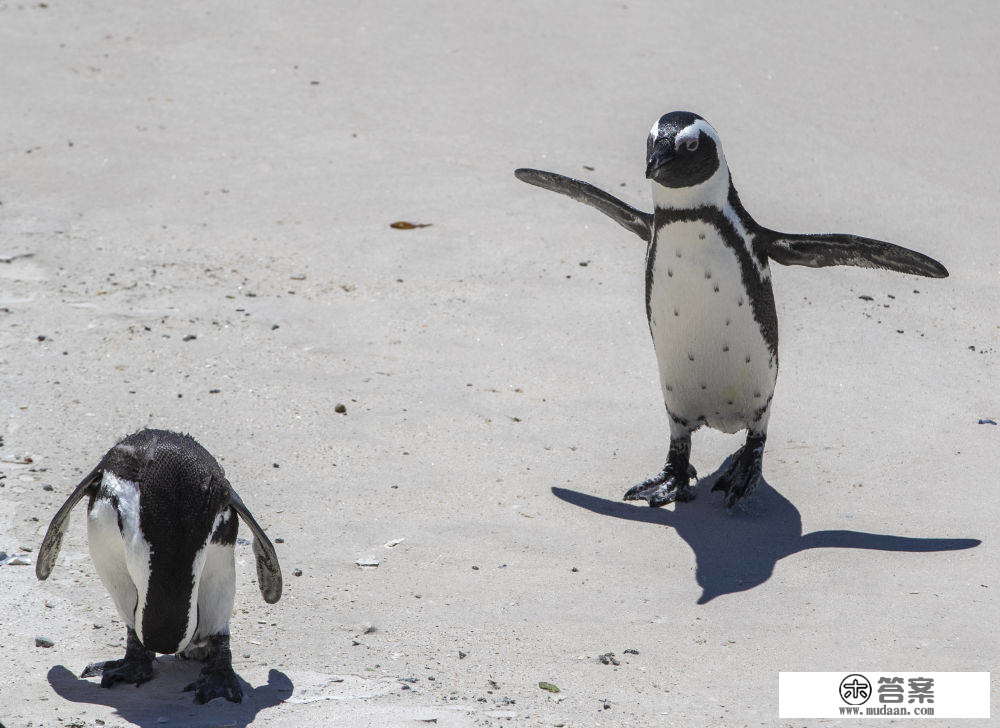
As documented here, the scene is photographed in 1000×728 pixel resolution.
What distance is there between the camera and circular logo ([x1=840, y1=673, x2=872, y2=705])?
3150 mm

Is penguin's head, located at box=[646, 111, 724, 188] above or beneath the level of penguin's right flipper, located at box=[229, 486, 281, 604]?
above

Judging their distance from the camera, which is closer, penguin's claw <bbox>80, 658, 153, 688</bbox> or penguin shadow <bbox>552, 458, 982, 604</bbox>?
penguin's claw <bbox>80, 658, 153, 688</bbox>

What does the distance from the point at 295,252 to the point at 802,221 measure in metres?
2.60

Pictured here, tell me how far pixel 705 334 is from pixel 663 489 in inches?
22.8

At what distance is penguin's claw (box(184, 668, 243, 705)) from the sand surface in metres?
0.03

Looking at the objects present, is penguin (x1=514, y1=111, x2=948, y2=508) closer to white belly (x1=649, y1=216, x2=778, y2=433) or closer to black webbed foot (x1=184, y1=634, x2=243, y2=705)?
white belly (x1=649, y1=216, x2=778, y2=433)

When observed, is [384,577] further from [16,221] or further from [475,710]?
[16,221]

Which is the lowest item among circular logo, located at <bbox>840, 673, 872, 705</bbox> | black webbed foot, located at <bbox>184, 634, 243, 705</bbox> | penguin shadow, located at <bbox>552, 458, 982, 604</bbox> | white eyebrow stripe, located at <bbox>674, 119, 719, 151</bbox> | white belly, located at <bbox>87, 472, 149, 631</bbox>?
circular logo, located at <bbox>840, 673, 872, 705</bbox>

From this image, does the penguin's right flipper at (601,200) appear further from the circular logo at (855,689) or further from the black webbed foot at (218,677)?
the black webbed foot at (218,677)

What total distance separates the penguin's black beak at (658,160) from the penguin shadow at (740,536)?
3.85ft

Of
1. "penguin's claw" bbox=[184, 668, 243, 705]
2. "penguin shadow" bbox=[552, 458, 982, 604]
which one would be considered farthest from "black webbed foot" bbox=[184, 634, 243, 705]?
"penguin shadow" bbox=[552, 458, 982, 604]

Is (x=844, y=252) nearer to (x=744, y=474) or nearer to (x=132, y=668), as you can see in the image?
(x=744, y=474)

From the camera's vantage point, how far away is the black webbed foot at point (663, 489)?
14.3ft

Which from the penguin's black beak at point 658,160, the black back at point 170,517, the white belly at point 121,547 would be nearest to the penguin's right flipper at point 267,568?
the black back at point 170,517
